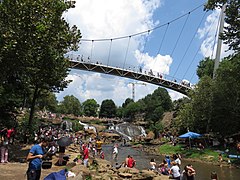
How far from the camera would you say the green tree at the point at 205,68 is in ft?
200

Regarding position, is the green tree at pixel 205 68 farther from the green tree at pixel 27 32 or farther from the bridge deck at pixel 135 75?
the green tree at pixel 27 32

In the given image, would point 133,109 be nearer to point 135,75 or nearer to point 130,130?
point 135,75

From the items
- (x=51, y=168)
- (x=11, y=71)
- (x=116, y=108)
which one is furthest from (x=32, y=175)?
(x=116, y=108)

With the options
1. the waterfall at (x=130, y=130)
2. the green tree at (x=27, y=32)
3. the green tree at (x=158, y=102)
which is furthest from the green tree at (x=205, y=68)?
the green tree at (x=27, y=32)

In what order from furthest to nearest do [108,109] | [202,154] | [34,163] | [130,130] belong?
[108,109]
[130,130]
[202,154]
[34,163]

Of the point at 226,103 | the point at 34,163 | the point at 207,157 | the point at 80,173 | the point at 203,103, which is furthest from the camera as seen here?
the point at 203,103

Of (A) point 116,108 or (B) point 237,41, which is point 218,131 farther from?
(A) point 116,108

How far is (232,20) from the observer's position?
71.8ft

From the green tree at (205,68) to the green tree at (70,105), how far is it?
55879 millimetres

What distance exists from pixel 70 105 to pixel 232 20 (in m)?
92.6

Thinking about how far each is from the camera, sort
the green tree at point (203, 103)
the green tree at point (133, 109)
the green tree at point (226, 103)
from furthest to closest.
Answer: the green tree at point (133, 109) → the green tree at point (203, 103) → the green tree at point (226, 103)

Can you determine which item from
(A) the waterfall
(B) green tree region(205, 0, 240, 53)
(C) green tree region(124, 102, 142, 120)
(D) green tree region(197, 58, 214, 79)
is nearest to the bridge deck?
(D) green tree region(197, 58, 214, 79)

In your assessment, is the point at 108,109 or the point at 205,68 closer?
the point at 205,68

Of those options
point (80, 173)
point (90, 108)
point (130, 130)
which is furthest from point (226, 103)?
point (90, 108)
